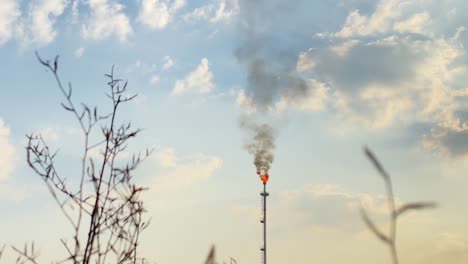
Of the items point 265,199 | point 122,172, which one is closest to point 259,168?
point 265,199

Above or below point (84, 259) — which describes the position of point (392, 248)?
below

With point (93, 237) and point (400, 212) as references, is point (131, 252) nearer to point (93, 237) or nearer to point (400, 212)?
point (93, 237)

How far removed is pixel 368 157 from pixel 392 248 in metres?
0.15

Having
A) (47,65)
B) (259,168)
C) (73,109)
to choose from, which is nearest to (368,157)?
(73,109)

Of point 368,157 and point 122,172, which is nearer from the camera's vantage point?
point 368,157


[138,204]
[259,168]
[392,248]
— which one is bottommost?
[392,248]

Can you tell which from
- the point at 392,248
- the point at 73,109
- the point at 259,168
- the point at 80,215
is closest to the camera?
the point at 392,248

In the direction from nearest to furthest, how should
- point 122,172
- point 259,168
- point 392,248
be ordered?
point 392,248
point 122,172
point 259,168

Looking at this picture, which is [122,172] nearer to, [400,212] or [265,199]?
[400,212]

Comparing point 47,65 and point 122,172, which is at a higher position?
point 47,65

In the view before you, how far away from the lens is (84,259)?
3107mm

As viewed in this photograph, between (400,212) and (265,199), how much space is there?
62.9 metres

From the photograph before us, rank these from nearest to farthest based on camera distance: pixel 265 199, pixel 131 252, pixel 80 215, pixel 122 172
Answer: pixel 80 215 → pixel 131 252 → pixel 122 172 → pixel 265 199

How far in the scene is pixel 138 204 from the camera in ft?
12.4
